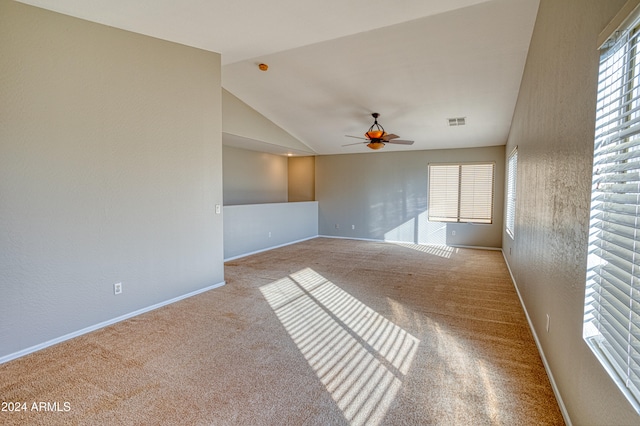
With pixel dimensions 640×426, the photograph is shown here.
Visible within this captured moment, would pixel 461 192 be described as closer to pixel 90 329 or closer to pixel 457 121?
pixel 457 121

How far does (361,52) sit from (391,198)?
4807 mm

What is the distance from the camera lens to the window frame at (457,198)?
745 cm

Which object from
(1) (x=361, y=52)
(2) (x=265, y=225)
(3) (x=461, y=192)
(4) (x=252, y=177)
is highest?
(1) (x=361, y=52)

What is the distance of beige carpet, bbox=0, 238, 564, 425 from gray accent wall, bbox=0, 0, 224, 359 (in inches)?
15.9

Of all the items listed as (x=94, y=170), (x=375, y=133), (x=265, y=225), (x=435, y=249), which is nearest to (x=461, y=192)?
(x=435, y=249)

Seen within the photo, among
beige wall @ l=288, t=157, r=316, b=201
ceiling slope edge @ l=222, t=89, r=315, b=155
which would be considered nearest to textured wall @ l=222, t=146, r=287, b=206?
beige wall @ l=288, t=157, r=316, b=201

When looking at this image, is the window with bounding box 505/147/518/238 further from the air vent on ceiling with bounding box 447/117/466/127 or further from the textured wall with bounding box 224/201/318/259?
the textured wall with bounding box 224/201/318/259

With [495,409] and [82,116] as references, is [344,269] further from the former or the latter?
[82,116]

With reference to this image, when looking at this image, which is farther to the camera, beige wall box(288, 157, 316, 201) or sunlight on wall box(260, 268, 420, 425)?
beige wall box(288, 157, 316, 201)

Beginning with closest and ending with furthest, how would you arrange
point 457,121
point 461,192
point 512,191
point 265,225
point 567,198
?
point 567,198
point 512,191
point 457,121
point 265,225
point 461,192

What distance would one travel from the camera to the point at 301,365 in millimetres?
2389

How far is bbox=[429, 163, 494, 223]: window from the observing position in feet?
24.5

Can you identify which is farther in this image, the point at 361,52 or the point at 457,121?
the point at 457,121

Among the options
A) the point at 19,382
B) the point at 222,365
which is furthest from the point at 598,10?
the point at 19,382
